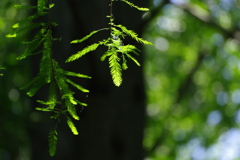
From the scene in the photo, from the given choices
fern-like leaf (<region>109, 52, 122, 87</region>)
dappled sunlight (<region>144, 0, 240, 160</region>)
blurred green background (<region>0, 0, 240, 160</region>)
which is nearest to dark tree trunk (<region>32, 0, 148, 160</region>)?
fern-like leaf (<region>109, 52, 122, 87</region>)

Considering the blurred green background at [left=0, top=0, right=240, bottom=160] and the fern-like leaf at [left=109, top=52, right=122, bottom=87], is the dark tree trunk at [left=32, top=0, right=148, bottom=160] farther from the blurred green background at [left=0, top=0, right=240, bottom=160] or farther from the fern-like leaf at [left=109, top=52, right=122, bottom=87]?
the blurred green background at [left=0, top=0, right=240, bottom=160]

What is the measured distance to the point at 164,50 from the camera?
1104 cm

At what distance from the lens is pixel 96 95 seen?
4445mm

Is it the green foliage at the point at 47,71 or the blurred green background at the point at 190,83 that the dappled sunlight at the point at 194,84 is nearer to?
the blurred green background at the point at 190,83

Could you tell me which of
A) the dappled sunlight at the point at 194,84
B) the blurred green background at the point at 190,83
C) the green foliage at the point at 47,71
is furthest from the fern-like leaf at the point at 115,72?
the dappled sunlight at the point at 194,84

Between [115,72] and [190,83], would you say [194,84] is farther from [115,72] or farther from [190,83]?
[115,72]

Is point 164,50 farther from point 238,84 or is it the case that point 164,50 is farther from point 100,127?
point 100,127

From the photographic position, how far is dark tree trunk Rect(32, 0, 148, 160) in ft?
14.0

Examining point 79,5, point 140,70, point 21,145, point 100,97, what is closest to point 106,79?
point 100,97

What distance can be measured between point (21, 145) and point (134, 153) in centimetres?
316

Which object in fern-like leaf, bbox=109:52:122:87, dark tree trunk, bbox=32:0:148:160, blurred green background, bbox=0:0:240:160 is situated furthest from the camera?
blurred green background, bbox=0:0:240:160

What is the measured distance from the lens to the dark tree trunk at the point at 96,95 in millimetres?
4258

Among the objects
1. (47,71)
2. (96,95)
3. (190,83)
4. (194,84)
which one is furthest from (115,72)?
(194,84)

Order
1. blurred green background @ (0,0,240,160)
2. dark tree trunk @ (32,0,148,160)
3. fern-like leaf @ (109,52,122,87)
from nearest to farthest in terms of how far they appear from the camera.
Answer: fern-like leaf @ (109,52,122,87) → dark tree trunk @ (32,0,148,160) → blurred green background @ (0,0,240,160)
